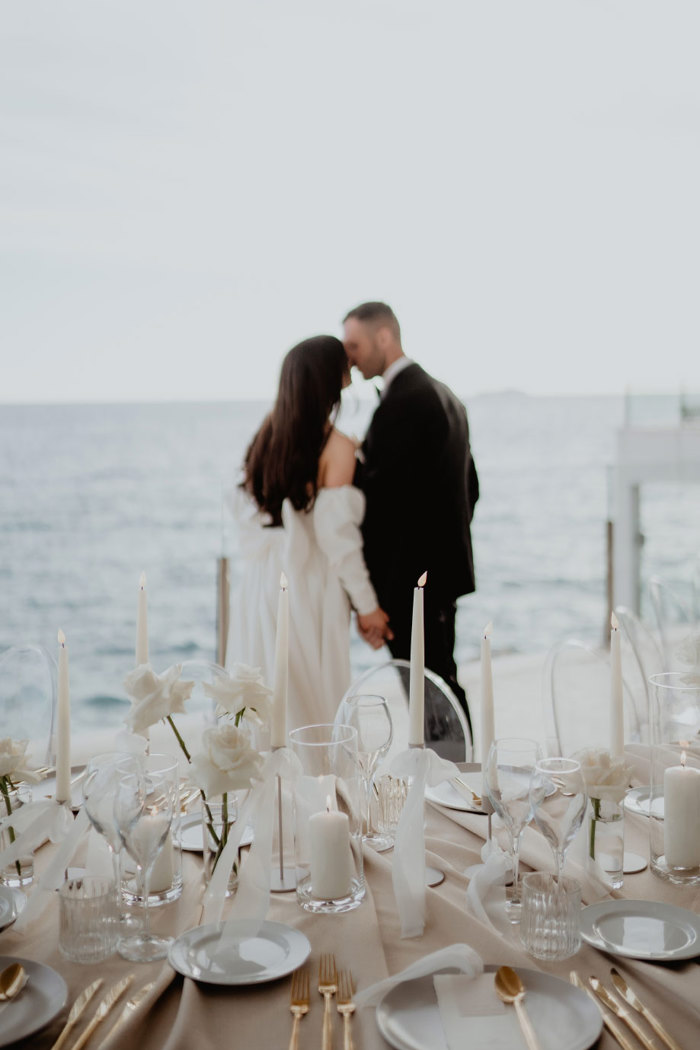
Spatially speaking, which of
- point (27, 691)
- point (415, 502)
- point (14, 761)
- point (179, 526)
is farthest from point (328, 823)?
point (179, 526)

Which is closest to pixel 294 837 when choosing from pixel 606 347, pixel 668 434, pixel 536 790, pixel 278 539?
pixel 536 790

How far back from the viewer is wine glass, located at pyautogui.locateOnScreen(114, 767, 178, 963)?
3.36 ft

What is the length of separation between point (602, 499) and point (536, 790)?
78.4 feet

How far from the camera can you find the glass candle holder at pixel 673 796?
125cm

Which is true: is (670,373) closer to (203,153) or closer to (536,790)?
(536,790)

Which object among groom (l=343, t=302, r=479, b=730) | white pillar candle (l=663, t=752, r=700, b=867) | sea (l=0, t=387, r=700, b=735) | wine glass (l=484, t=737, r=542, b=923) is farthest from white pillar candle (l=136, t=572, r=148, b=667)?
sea (l=0, t=387, r=700, b=735)

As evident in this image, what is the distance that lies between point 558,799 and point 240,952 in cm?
35

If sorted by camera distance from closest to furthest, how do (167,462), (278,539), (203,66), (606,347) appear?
(278,539) → (203,66) → (606,347) → (167,462)

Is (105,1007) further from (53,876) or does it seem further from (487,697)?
(487,697)

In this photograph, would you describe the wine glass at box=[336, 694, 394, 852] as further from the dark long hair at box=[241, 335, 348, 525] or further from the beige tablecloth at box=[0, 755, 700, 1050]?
the dark long hair at box=[241, 335, 348, 525]

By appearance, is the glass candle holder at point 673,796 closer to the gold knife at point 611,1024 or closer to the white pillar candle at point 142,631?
the gold knife at point 611,1024

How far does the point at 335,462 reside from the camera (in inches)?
120

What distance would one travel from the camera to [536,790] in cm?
106

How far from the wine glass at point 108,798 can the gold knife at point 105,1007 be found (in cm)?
10
